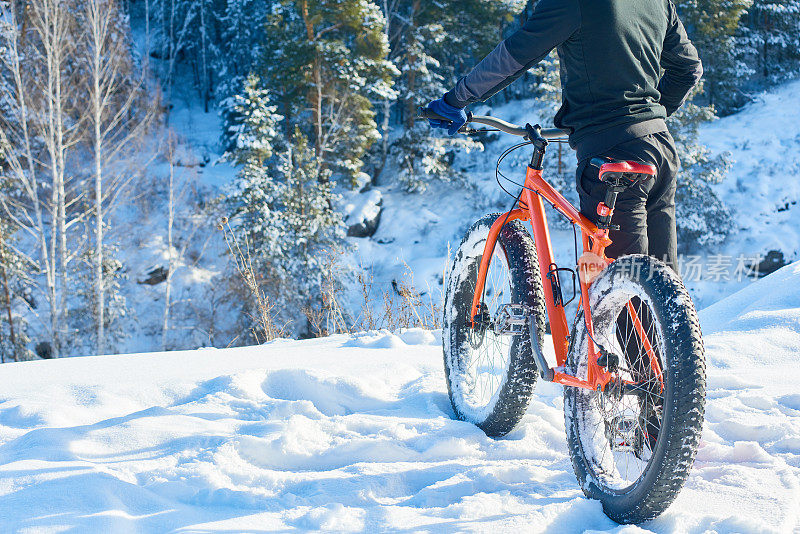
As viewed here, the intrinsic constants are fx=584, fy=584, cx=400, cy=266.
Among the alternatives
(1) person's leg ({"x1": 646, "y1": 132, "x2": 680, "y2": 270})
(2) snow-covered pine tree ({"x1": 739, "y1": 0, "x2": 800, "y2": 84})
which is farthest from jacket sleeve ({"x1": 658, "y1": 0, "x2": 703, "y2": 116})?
(2) snow-covered pine tree ({"x1": 739, "y1": 0, "x2": 800, "y2": 84})

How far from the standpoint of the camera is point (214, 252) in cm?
2025

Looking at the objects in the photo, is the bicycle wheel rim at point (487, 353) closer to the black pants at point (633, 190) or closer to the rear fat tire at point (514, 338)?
the rear fat tire at point (514, 338)

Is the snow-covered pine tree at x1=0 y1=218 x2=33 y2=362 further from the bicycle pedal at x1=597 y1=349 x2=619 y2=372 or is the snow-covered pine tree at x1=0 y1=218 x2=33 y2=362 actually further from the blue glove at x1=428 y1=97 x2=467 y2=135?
the bicycle pedal at x1=597 y1=349 x2=619 y2=372

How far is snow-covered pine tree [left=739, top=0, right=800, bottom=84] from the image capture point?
21.8 metres

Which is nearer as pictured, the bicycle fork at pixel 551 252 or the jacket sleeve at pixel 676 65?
the bicycle fork at pixel 551 252

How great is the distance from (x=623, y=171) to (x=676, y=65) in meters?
0.80

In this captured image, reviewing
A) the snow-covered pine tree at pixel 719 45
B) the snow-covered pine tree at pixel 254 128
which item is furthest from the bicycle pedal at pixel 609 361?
the snow-covered pine tree at pixel 719 45

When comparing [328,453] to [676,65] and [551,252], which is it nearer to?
[551,252]

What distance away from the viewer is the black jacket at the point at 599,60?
1.87 m

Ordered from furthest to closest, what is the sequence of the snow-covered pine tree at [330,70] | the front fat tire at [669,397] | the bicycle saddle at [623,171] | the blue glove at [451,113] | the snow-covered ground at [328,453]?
the snow-covered pine tree at [330,70], the blue glove at [451,113], the bicycle saddle at [623,171], the snow-covered ground at [328,453], the front fat tire at [669,397]

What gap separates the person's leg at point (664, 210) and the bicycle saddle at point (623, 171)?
20 centimetres

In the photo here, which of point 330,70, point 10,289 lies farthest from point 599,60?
point 330,70

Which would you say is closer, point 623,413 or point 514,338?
point 623,413

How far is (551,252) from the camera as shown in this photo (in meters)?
2.16
